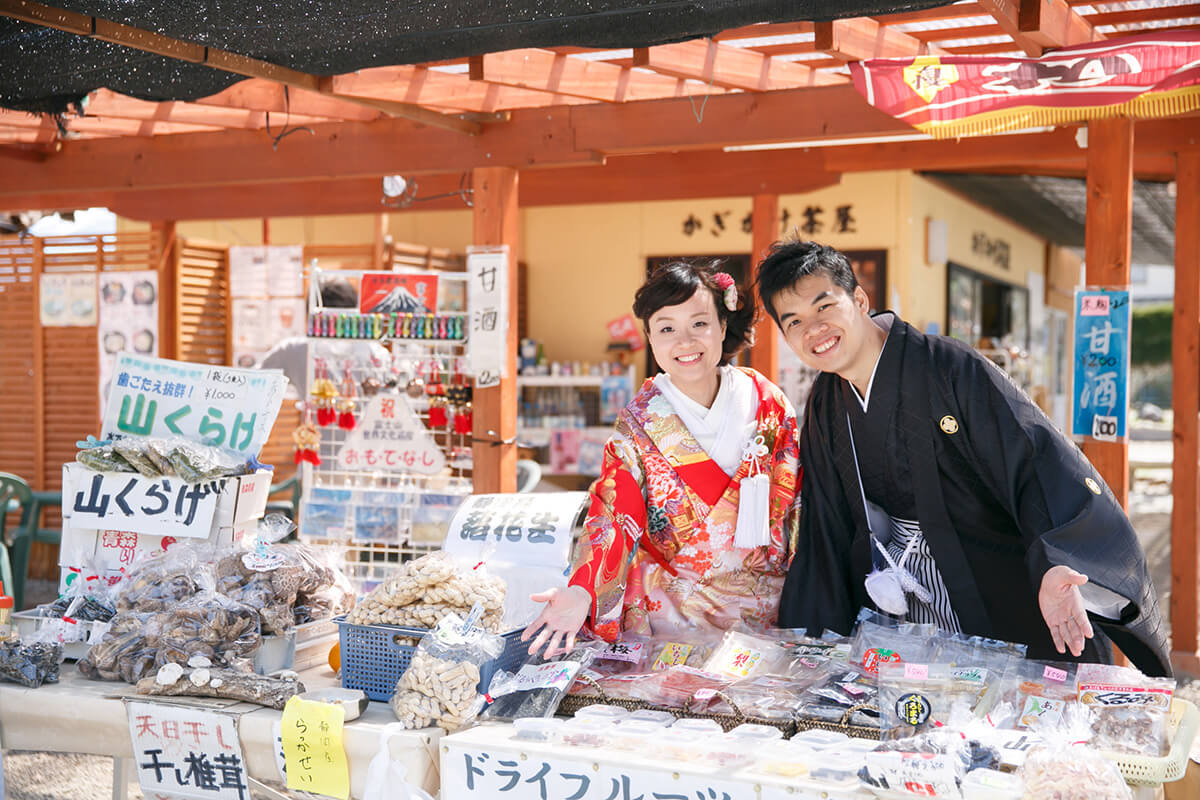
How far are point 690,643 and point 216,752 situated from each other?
1.07 m

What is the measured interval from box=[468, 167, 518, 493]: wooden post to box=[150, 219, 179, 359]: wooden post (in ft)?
12.3

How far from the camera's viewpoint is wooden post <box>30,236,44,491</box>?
8.50 metres

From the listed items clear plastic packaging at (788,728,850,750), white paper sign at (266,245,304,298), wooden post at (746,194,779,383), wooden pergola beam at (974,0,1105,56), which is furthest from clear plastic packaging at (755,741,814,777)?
white paper sign at (266,245,304,298)

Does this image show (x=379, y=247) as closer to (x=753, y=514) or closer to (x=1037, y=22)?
(x=1037, y=22)

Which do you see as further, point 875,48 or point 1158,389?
point 1158,389

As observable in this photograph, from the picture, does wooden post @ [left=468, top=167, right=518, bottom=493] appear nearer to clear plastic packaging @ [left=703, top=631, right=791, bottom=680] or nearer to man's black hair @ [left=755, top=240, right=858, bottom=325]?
man's black hair @ [left=755, top=240, right=858, bottom=325]

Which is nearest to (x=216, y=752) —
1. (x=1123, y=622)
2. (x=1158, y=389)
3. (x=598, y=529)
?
(x=598, y=529)

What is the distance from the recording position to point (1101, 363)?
15.9 feet

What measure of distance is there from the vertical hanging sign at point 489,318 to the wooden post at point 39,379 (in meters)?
4.76

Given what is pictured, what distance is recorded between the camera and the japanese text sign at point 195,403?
3289 millimetres

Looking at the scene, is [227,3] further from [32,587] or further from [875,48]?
[32,587]

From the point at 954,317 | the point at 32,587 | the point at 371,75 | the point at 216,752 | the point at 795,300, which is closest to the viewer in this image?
the point at 216,752

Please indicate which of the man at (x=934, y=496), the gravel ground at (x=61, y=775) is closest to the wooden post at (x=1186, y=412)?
the gravel ground at (x=61, y=775)

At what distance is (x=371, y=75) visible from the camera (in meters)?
4.55
